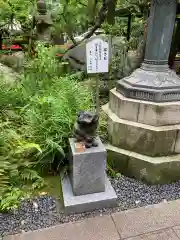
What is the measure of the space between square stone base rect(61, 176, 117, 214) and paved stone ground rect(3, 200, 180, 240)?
0.15 metres

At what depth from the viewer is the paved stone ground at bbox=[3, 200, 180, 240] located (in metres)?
2.32

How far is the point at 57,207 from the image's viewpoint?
107 inches

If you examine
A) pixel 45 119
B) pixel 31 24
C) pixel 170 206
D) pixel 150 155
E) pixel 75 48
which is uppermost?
pixel 31 24

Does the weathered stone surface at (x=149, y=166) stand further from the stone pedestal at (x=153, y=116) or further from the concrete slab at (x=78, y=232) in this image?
the concrete slab at (x=78, y=232)

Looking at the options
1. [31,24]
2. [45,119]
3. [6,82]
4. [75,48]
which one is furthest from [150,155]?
[31,24]


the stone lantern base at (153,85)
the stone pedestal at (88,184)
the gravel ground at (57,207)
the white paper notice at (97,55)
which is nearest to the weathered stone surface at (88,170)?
the stone pedestal at (88,184)

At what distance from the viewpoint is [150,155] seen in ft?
10.2

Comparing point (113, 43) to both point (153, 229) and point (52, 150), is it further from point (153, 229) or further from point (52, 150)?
point (153, 229)

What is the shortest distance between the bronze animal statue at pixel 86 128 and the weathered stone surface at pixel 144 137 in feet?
1.99

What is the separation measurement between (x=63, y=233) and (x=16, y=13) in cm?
672

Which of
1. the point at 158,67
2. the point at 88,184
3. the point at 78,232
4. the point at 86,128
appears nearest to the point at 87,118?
the point at 86,128

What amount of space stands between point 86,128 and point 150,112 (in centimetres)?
94

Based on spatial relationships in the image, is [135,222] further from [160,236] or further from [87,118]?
[87,118]

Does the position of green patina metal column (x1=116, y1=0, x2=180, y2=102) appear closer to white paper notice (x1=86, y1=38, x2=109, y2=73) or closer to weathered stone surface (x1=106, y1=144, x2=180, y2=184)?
white paper notice (x1=86, y1=38, x2=109, y2=73)
